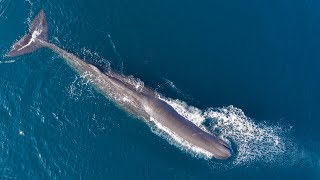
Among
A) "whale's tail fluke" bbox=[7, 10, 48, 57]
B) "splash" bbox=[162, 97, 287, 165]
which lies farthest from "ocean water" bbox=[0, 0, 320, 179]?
"whale's tail fluke" bbox=[7, 10, 48, 57]

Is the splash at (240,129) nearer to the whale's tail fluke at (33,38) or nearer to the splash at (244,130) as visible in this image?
the splash at (244,130)

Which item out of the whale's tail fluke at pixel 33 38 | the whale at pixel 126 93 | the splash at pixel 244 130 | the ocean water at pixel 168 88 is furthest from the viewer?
the whale's tail fluke at pixel 33 38

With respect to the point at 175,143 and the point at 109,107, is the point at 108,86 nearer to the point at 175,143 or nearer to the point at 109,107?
the point at 109,107

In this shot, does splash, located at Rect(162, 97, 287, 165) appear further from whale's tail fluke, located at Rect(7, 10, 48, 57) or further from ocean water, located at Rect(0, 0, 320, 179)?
whale's tail fluke, located at Rect(7, 10, 48, 57)

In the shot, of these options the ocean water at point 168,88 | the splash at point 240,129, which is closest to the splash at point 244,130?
the splash at point 240,129

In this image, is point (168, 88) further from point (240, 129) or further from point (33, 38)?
point (33, 38)

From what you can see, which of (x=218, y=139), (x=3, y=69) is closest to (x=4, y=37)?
(x=3, y=69)
